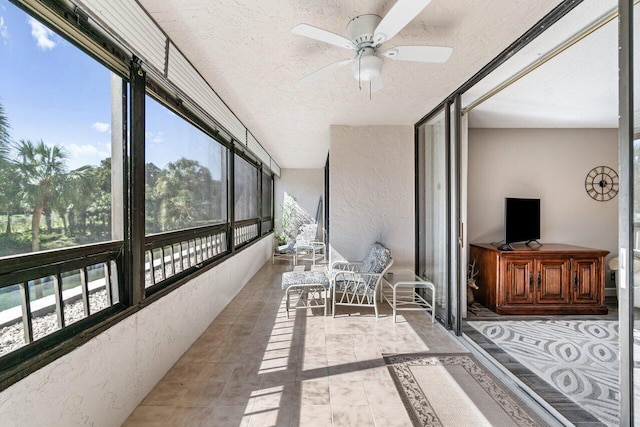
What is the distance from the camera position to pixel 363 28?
1.87 m

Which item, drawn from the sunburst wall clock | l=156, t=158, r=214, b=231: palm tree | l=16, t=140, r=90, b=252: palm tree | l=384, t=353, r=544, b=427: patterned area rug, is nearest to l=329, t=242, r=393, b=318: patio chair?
l=384, t=353, r=544, b=427: patterned area rug

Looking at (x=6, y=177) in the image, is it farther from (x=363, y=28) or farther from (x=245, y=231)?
(x=245, y=231)

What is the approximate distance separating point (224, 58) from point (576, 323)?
4597 millimetres

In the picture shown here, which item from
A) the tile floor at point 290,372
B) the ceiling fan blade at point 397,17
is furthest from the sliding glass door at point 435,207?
the ceiling fan blade at point 397,17

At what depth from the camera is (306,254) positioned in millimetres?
7910

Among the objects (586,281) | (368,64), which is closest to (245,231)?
(368,64)

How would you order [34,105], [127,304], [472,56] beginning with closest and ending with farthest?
[34,105]
[127,304]
[472,56]

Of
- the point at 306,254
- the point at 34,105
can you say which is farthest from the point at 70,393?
the point at 306,254

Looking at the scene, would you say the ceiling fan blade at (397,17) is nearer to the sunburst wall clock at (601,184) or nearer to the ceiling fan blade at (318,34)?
the ceiling fan blade at (318,34)

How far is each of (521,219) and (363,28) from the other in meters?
3.45

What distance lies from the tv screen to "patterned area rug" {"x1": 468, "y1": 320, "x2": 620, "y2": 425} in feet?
3.52

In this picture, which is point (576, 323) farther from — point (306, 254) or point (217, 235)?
point (306, 254)

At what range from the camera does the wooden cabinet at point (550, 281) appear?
3.62 metres

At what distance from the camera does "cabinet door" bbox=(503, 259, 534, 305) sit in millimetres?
3625
